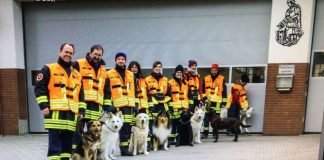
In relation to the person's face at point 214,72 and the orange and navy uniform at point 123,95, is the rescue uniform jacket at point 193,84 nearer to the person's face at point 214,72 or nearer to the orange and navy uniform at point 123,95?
the person's face at point 214,72

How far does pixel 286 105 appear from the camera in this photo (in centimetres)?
660

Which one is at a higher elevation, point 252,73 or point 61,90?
point 252,73

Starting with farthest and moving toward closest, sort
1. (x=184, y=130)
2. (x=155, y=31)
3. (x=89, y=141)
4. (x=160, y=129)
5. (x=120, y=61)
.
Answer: (x=155, y=31) < (x=184, y=130) < (x=160, y=129) < (x=120, y=61) < (x=89, y=141)

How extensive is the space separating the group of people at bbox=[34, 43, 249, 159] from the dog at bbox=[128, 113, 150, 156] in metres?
0.13

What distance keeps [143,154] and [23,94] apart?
15.1 ft

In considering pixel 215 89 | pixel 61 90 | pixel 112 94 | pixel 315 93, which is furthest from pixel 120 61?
pixel 315 93

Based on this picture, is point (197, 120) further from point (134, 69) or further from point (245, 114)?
point (134, 69)

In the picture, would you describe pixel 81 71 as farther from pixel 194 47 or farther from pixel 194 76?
pixel 194 47

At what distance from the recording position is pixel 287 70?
654 cm

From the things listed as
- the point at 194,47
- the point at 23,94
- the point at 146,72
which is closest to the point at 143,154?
the point at 146,72

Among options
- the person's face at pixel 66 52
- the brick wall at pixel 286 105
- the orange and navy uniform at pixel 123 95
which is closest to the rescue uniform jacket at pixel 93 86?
the orange and navy uniform at pixel 123 95

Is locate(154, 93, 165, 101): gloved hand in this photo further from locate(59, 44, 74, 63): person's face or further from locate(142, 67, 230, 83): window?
locate(59, 44, 74, 63): person's face

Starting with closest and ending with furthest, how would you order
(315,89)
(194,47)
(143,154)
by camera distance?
1. (143,154)
2. (315,89)
3. (194,47)

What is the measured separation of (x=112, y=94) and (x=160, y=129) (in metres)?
1.33
